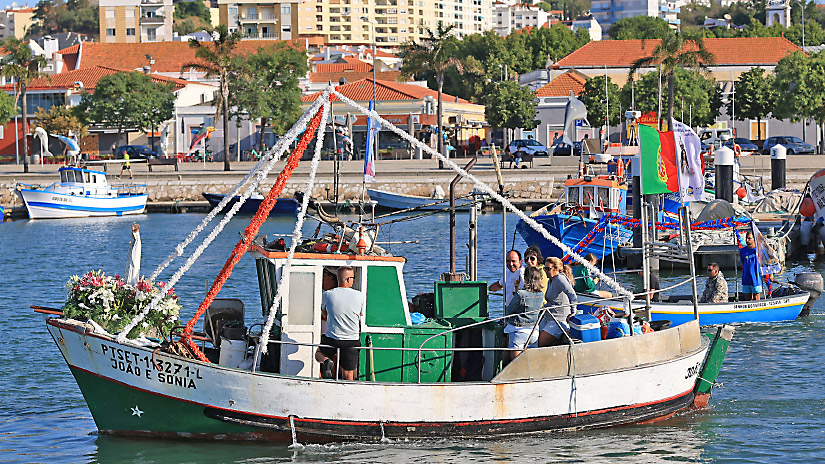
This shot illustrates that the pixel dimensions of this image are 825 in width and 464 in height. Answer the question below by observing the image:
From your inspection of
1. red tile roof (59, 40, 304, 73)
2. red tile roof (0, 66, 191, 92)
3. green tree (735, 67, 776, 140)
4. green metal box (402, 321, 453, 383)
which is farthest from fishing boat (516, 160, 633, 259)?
red tile roof (59, 40, 304, 73)

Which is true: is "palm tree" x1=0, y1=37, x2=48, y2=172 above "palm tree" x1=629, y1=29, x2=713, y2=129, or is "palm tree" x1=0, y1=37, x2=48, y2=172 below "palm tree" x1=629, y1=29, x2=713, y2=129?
above

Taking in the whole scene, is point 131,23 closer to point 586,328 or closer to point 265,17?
point 265,17

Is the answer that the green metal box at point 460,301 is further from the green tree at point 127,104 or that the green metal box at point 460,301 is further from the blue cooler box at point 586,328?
the green tree at point 127,104

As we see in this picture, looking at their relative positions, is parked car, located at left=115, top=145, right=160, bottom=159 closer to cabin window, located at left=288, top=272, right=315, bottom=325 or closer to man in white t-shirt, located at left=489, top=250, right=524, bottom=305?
man in white t-shirt, located at left=489, top=250, right=524, bottom=305

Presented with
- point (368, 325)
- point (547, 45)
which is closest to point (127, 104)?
point (547, 45)

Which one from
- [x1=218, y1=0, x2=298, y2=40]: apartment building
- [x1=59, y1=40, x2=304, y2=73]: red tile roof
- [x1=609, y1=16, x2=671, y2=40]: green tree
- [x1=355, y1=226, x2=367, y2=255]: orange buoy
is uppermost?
[x1=218, y1=0, x2=298, y2=40]: apartment building

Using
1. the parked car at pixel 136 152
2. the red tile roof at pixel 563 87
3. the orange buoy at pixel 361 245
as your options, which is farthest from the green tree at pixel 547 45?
the orange buoy at pixel 361 245

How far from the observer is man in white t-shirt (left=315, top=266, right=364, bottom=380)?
554 inches

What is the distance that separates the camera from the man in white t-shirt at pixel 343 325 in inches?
554

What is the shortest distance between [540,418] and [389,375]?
2083 millimetres

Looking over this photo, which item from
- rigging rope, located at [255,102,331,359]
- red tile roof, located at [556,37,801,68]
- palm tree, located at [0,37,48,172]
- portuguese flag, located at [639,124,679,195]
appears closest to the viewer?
rigging rope, located at [255,102,331,359]

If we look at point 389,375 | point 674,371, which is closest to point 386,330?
point 389,375

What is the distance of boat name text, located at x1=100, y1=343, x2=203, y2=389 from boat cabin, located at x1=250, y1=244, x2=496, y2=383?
105cm

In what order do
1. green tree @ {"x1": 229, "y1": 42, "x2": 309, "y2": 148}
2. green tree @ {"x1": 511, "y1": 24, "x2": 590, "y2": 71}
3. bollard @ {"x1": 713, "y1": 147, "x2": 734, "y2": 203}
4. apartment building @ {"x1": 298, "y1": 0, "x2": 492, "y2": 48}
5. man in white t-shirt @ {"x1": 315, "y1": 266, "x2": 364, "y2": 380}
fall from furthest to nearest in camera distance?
apartment building @ {"x1": 298, "y1": 0, "x2": 492, "y2": 48}
green tree @ {"x1": 511, "y1": 24, "x2": 590, "y2": 71}
green tree @ {"x1": 229, "y1": 42, "x2": 309, "y2": 148}
bollard @ {"x1": 713, "y1": 147, "x2": 734, "y2": 203}
man in white t-shirt @ {"x1": 315, "y1": 266, "x2": 364, "y2": 380}
